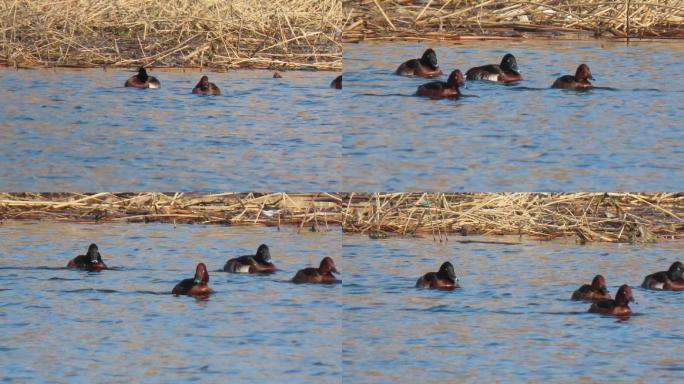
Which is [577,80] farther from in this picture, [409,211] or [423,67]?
[409,211]

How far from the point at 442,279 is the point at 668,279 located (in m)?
1.54

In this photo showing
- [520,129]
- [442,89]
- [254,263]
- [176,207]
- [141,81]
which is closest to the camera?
[254,263]

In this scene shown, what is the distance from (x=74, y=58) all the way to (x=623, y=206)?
→ 474 cm

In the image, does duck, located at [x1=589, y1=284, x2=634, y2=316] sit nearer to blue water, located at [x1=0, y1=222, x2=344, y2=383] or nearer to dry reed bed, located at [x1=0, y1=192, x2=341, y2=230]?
blue water, located at [x1=0, y1=222, x2=344, y2=383]

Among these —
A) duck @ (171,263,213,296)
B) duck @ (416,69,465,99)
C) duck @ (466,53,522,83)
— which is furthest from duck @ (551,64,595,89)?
duck @ (171,263,213,296)

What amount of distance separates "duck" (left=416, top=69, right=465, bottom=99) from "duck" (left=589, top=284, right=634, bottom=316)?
2.21 meters

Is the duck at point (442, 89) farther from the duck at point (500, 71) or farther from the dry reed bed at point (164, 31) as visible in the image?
the dry reed bed at point (164, 31)

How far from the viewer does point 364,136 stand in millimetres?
10375

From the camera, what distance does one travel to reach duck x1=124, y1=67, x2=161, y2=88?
1195cm

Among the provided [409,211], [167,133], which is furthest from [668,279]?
[167,133]

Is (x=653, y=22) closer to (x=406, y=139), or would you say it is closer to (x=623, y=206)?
(x=623, y=206)

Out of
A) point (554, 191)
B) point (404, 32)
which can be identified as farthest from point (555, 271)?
point (404, 32)

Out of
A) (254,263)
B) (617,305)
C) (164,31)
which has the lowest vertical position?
(617,305)

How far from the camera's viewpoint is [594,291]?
938 centimetres
